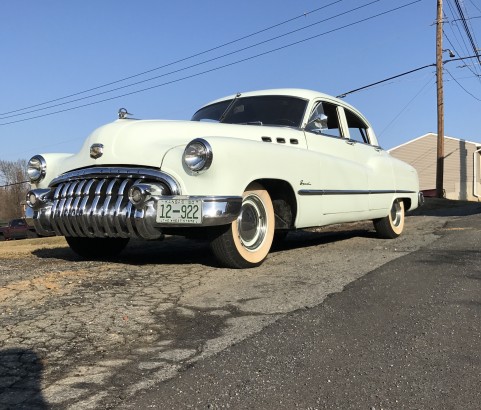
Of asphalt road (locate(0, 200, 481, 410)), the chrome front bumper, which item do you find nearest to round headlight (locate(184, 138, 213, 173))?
the chrome front bumper

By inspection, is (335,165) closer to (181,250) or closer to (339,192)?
(339,192)

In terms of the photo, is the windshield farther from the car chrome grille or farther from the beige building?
the beige building

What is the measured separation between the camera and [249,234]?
501 centimetres

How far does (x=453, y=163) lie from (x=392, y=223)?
38.4 metres

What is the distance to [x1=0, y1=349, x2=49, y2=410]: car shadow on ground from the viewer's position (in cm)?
214

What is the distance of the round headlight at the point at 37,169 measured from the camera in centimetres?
562

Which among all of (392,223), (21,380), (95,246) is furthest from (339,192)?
(21,380)

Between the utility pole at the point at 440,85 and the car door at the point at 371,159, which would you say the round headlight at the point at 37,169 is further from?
the utility pole at the point at 440,85

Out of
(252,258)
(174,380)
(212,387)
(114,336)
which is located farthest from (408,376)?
(252,258)

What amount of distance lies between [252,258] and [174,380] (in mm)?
2577

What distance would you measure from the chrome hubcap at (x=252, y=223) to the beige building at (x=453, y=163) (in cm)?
3791

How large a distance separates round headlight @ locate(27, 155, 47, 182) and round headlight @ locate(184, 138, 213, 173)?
85.0 inches

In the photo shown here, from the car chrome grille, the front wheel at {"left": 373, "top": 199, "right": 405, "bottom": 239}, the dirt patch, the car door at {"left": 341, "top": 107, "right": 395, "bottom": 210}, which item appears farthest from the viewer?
the front wheel at {"left": 373, "top": 199, "right": 405, "bottom": 239}

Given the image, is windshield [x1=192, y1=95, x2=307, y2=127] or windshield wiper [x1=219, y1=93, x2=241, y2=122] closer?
windshield [x1=192, y1=95, x2=307, y2=127]
